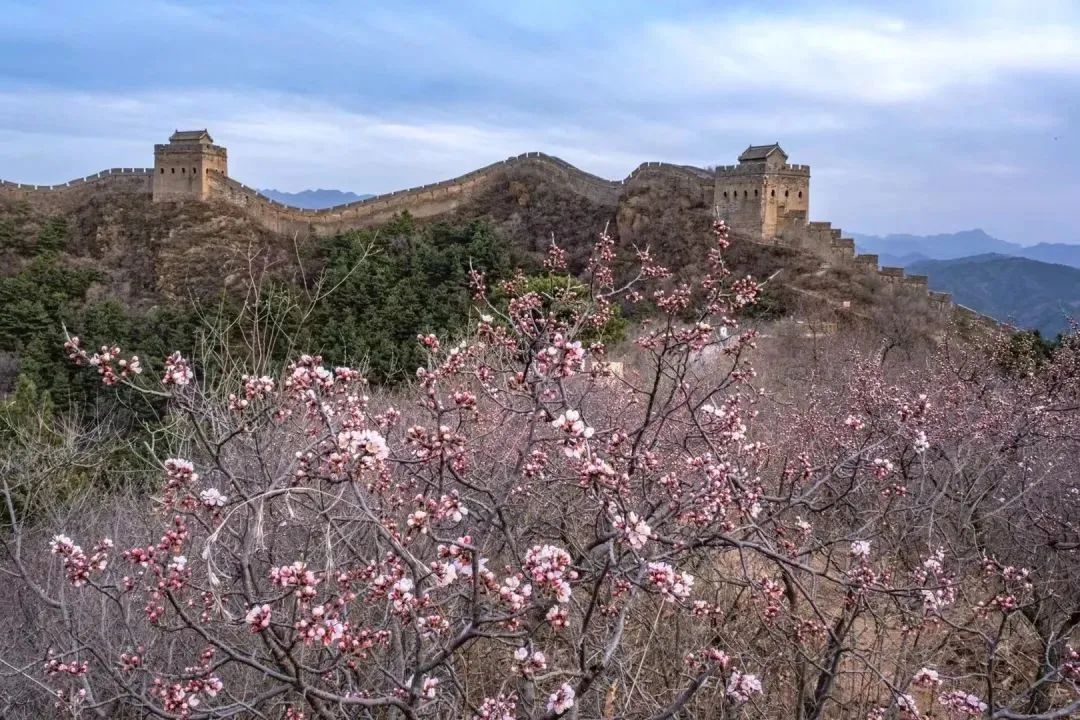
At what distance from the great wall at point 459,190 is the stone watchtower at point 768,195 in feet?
0.13

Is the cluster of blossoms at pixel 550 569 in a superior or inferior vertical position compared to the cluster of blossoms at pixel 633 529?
inferior

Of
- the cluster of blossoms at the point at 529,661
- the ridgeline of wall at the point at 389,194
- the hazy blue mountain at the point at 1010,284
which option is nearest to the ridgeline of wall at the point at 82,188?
the ridgeline of wall at the point at 389,194

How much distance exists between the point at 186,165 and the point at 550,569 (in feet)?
142

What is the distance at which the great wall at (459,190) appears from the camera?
112 feet

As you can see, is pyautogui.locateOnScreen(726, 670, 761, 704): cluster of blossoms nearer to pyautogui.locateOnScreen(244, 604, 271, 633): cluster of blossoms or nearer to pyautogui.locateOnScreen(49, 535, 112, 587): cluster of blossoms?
pyautogui.locateOnScreen(244, 604, 271, 633): cluster of blossoms

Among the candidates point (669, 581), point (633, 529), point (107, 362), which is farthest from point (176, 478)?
point (669, 581)

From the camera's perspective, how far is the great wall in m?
34.2

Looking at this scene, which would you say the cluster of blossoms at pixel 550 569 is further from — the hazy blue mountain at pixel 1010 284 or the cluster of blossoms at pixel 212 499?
the hazy blue mountain at pixel 1010 284

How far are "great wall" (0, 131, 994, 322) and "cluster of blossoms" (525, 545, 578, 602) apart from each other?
105ft

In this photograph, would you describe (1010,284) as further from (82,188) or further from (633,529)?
(633,529)

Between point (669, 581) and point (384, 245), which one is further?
point (384, 245)

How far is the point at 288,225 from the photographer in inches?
1640

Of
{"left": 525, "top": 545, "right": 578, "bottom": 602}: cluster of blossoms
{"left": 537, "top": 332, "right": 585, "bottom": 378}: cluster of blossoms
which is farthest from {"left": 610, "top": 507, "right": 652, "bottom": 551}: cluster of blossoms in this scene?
{"left": 537, "top": 332, "right": 585, "bottom": 378}: cluster of blossoms

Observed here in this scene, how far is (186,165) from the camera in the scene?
135 feet
